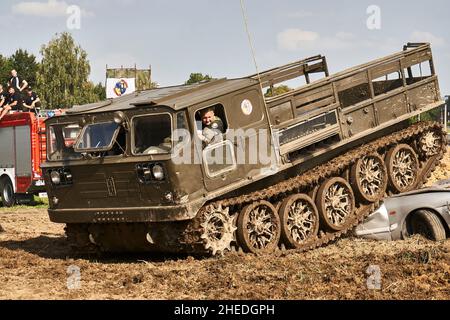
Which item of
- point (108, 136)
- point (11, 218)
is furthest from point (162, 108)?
point (11, 218)

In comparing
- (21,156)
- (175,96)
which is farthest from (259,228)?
(21,156)

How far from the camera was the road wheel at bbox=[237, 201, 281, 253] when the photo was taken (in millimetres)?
12352

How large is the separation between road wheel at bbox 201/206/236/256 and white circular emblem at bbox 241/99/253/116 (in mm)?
1593

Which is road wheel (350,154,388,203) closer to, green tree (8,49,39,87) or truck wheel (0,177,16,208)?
truck wheel (0,177,16,208)

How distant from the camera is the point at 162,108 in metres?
11.7

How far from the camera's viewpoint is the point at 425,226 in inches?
516

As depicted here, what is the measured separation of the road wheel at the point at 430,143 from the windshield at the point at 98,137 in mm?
6067

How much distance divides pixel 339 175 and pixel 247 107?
7.77ft
